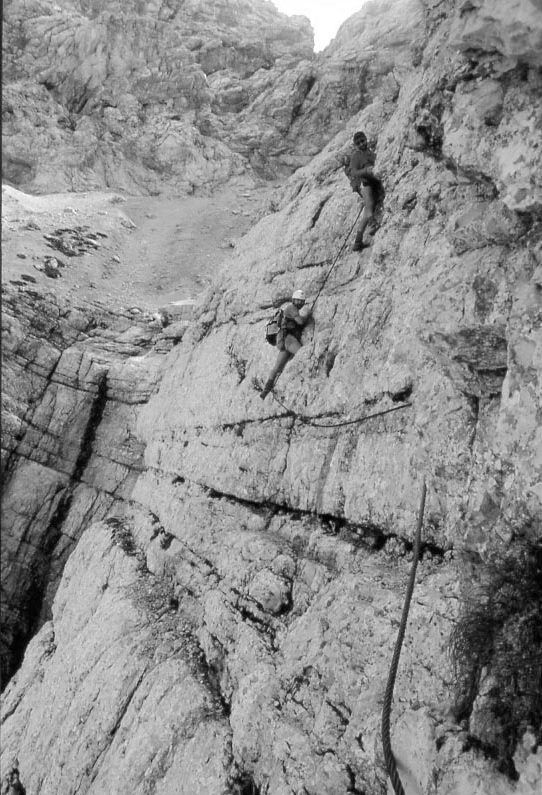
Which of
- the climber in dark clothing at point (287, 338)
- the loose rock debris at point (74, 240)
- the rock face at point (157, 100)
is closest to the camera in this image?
the climber in dark clothing at point (287, 338)

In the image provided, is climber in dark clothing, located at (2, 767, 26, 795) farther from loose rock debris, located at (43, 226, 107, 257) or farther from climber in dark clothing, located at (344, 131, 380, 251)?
loose rock debris, located at (43, 226, 107, 257)

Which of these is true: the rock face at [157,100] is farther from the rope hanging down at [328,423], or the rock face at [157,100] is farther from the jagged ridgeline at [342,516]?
the rope hanging down at [328,423]

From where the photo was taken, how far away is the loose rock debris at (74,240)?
3900cm

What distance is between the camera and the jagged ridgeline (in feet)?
15.9

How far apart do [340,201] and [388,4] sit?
70.1 m

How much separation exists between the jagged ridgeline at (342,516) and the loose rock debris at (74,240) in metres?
22.5

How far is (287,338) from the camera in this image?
11453 millimetres

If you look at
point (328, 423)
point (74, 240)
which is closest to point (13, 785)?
point (328, 423)

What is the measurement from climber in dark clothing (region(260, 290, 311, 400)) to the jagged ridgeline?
16 centimetres

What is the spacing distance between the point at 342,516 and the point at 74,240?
3918cm

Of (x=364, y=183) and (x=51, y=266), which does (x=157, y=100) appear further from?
(x=364, y=183)

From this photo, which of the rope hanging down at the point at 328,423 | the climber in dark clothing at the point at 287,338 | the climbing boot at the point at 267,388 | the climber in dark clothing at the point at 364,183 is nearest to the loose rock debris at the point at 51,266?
the climbing boot at the point at 267,388

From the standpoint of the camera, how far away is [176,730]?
802 cm

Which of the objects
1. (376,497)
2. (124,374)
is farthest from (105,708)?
(124,374)
